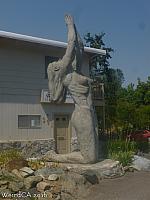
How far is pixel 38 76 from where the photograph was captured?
23141 mm

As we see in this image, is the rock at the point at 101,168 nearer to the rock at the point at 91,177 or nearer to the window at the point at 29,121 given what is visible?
the rock at the point at 91,177

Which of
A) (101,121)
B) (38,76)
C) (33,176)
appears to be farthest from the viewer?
(101,121)

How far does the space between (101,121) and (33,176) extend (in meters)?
18.6

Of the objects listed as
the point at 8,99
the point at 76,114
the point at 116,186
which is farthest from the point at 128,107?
the point at 116,186

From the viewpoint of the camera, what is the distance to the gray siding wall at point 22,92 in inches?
845

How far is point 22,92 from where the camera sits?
73.2 feet

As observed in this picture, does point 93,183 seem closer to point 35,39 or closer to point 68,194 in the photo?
point 68,194

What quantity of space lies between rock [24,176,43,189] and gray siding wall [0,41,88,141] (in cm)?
1017

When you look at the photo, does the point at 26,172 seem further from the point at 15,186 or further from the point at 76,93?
the point at 76,93

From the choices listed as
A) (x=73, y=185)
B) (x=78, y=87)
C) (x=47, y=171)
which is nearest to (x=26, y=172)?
(x=47, y=171)

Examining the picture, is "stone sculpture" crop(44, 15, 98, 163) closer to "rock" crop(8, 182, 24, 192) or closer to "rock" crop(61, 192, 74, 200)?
"rock" crop(61, 192, 74, 200)

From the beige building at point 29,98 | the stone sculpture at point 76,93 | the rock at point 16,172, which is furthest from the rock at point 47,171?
the beige building at point 29,98

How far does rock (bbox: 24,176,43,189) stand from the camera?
10.7m

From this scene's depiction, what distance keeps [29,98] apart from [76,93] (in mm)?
8781
